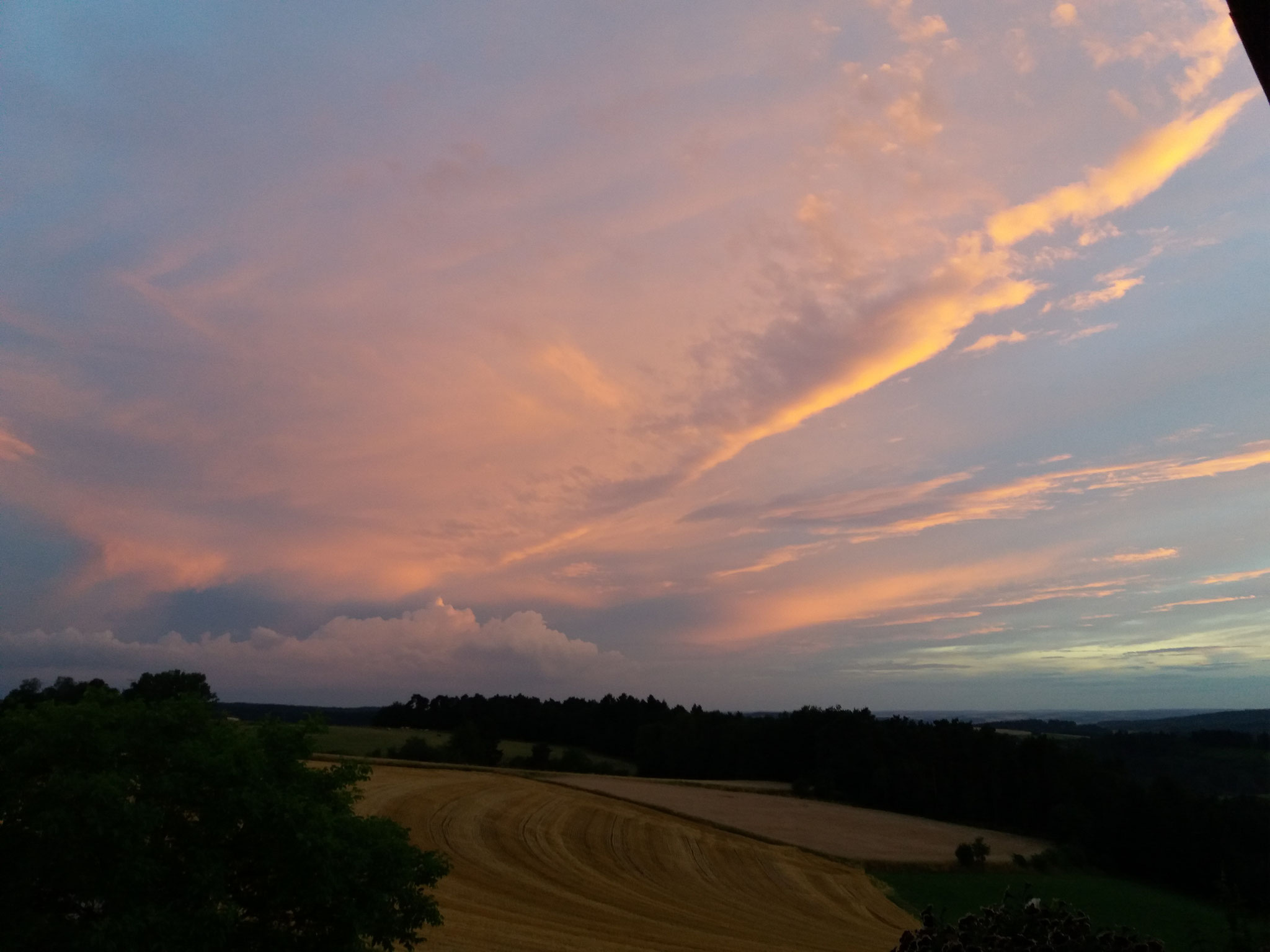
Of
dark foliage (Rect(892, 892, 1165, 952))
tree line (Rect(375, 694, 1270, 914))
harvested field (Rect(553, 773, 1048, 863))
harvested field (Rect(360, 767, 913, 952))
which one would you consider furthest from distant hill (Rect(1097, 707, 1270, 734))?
dark foliage (Rect(892, 892, 1165, 952))

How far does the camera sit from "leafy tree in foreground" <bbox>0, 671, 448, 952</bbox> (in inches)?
332

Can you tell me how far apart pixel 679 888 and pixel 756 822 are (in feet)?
66.2

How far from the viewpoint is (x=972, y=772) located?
74.7 meters

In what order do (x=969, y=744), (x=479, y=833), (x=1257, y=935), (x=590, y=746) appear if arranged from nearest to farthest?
(x=1257, y=935) → (x=479, y=833) → (x=969, y=744) → (x=590, y=746)

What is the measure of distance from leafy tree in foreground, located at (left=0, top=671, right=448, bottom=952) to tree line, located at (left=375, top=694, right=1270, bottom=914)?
41766mm

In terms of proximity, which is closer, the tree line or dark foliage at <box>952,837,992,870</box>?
dark foliage at <box>952,837,992,870</box>

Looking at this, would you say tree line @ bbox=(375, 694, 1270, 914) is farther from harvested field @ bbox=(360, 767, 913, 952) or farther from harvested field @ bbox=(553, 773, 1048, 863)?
harvested field @ bbox=(360, 767, 913, 952)

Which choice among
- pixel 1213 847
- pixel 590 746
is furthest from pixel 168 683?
pixel 590 746

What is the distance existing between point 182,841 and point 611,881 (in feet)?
77.6

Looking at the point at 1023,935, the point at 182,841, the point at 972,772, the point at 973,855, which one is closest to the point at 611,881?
the point at 1023,935

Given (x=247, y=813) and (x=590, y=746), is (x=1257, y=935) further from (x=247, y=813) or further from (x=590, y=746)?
(x=590, y=746)

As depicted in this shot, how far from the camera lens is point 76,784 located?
8578mm

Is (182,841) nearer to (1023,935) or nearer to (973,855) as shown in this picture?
(1023,935)

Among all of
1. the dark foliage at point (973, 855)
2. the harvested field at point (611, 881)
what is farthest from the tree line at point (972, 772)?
the harvested field at point (611, 881)
